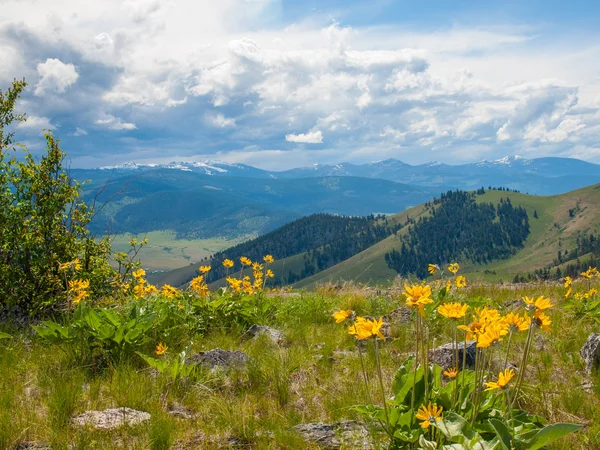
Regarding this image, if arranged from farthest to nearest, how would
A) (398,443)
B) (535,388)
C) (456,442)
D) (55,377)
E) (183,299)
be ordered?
(183,299)
(55,377)
(535,388)
(398,443)
(456,442)

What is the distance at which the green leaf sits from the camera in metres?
2.88

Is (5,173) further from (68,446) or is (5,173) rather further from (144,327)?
(68,446)

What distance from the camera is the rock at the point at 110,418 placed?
438 centimetres

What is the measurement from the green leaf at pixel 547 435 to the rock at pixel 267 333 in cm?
461

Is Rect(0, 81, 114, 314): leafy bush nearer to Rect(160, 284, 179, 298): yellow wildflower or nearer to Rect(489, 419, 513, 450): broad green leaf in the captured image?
Rect(160, 284, 179, 298): yellow wildflower

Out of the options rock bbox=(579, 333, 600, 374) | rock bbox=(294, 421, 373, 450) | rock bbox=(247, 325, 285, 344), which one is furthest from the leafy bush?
rock bbox=(579, 333, 600, 374)

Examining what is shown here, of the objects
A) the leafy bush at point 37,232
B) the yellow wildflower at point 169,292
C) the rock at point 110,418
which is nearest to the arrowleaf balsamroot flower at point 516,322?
the rock at point 110,418

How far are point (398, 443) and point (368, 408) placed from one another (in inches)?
16.2

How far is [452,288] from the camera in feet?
34.3

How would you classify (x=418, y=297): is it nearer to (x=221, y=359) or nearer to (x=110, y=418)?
(x=110, y=418)

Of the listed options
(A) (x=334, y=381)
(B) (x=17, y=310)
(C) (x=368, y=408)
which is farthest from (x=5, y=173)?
(C) (x=368, y=408)

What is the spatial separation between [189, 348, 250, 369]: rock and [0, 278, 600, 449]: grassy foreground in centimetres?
19

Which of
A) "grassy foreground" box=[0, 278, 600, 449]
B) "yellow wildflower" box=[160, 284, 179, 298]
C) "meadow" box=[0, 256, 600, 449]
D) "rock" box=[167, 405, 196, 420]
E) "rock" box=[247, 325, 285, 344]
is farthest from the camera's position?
"yellow wildflower" box=[160, 284, 179, 298]

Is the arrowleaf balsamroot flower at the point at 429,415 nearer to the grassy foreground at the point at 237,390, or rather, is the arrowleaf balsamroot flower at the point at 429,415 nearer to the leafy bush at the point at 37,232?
the grassy foreground at the point at 237,390
